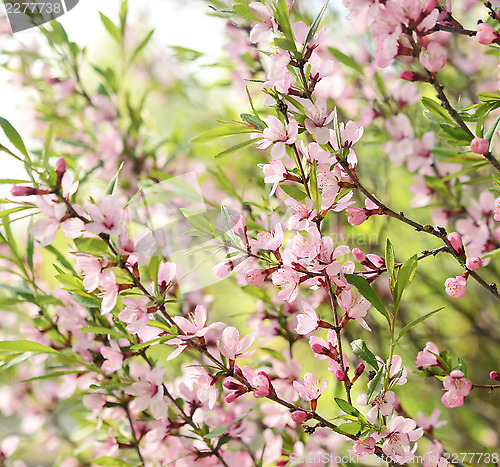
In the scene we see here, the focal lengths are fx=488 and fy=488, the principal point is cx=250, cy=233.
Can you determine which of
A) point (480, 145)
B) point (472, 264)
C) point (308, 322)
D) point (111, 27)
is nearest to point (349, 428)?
point (308, 322)

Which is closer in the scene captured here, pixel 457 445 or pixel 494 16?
pixel 494 16

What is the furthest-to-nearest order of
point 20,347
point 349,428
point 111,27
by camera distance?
point 111,27 < point 20,347 < point 349,428

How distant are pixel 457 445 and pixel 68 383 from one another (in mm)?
943

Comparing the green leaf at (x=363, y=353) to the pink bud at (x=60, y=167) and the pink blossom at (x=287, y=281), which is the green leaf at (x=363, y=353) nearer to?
the pink blossom at (x=287, y=281)

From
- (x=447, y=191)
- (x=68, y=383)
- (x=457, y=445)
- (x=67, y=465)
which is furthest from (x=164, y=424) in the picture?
(x=457, y=445)

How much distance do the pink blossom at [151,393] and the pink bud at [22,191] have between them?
29 centimetres

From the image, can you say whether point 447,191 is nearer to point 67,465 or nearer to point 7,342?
point 7,342

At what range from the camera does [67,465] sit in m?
1.09

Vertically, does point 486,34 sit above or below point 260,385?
above

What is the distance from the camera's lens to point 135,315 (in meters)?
0.57

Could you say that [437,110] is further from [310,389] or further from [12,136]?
[12,136]

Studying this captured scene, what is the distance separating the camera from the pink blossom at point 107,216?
545 mm

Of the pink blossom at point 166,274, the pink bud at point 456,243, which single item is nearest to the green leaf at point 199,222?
the pink blossom at point 166,274

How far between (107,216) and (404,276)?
35cm
